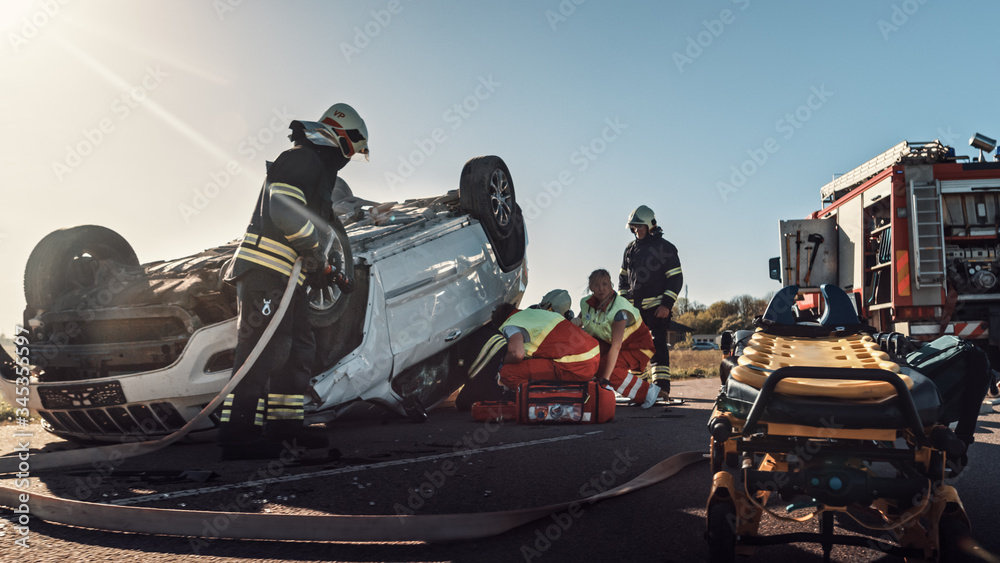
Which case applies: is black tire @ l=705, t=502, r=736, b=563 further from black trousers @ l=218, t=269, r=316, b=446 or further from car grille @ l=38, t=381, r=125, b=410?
car grille @ l=38, t=381, r=125, b=410

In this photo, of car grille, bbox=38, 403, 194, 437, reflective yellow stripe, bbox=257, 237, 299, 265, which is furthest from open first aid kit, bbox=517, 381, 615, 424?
car grille, bbox=38, 403, 194, 437

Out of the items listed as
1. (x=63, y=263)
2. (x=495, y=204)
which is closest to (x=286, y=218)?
(x=63, y=263)

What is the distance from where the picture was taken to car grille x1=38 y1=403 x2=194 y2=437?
4.04 m

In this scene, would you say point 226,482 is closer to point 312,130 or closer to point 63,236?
point 312,130

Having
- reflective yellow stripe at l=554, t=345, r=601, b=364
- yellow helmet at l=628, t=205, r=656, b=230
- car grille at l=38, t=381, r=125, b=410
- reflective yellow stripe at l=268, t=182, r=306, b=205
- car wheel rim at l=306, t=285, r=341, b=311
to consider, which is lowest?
car grille at l=38, t=381, r=125, b=410

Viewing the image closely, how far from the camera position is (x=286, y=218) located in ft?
12.7

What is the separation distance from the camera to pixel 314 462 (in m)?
3.61

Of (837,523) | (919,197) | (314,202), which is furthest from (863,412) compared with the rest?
(919,197)

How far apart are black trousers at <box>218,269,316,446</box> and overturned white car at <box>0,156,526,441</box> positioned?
25 cm

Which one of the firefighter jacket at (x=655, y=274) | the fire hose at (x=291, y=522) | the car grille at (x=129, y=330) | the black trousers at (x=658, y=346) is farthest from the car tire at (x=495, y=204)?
the fire hose at (x=291, y=522)

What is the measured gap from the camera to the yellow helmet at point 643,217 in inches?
285

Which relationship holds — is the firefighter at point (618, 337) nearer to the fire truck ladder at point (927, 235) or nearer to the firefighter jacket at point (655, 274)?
the firefighter jacket at point (655, 274)

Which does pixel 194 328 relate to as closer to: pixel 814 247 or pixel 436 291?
pixel 436 291

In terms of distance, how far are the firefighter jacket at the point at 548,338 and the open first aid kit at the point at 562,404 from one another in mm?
353
